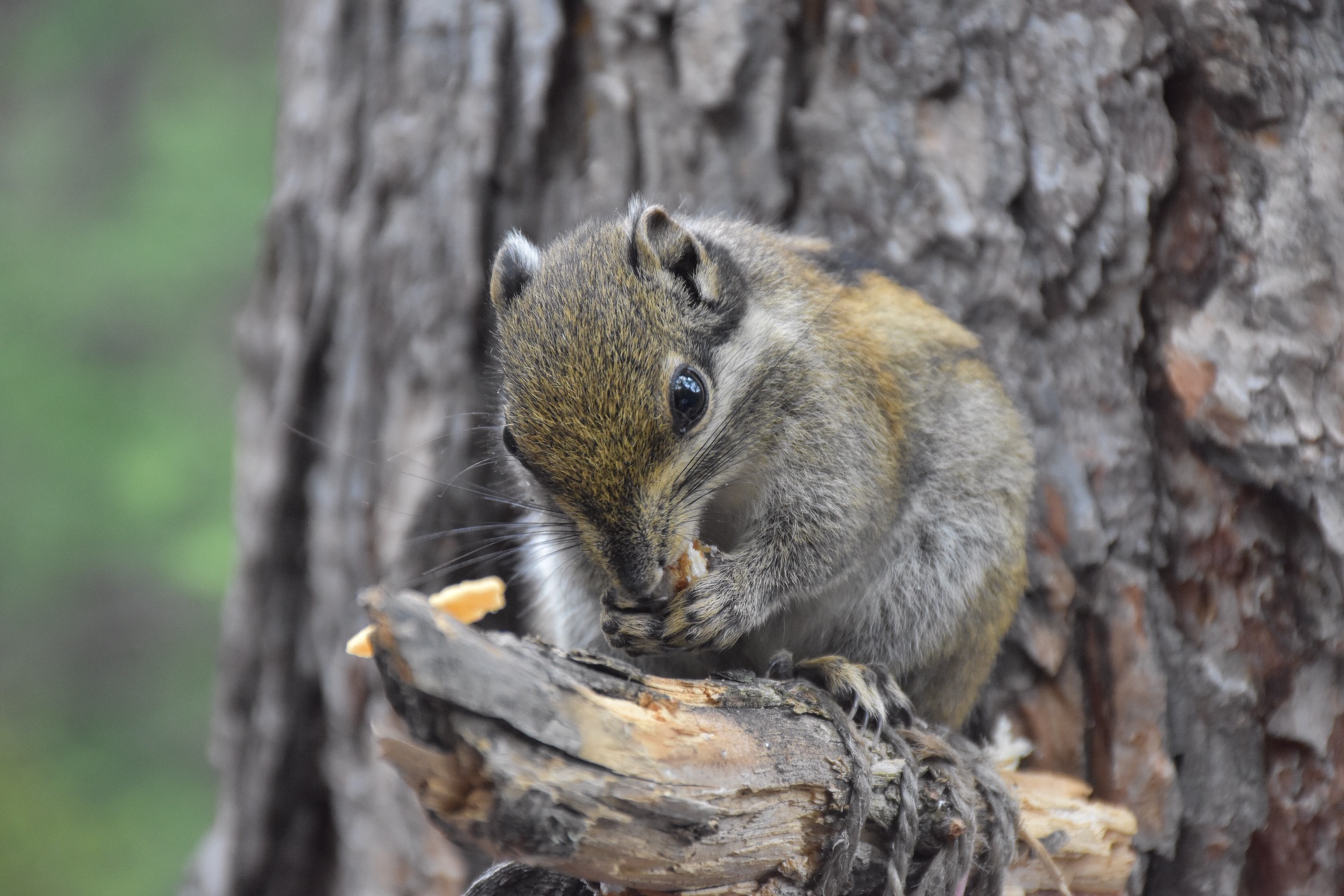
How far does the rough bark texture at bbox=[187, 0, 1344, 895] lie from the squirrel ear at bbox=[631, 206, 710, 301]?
2.71ft

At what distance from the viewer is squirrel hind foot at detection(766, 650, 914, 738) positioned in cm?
188

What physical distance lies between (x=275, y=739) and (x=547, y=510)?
5.31ft

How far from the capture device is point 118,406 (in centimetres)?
542

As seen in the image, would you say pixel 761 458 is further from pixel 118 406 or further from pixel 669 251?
pixel 118 406

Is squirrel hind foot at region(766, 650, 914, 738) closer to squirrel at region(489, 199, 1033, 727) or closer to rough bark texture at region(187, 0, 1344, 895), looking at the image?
squirrel at region(489, 199, 1033, 727)

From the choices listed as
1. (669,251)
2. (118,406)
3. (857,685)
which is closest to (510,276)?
(669,251)

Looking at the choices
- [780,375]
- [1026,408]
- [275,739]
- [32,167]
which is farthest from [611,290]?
[32,167]

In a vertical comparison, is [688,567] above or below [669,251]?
below

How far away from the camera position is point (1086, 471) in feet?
8.43

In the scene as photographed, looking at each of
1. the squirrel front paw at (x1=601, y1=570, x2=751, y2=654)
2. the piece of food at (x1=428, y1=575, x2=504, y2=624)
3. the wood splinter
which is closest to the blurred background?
the piece of food at (x1=428, y1=575, x2=504, y2=624)

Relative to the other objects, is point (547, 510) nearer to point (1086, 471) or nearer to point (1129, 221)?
point (1086, 471)

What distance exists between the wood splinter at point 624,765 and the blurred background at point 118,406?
12.2 ft

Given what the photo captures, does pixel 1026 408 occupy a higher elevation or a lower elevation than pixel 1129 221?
lower

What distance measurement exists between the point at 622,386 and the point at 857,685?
70cm
